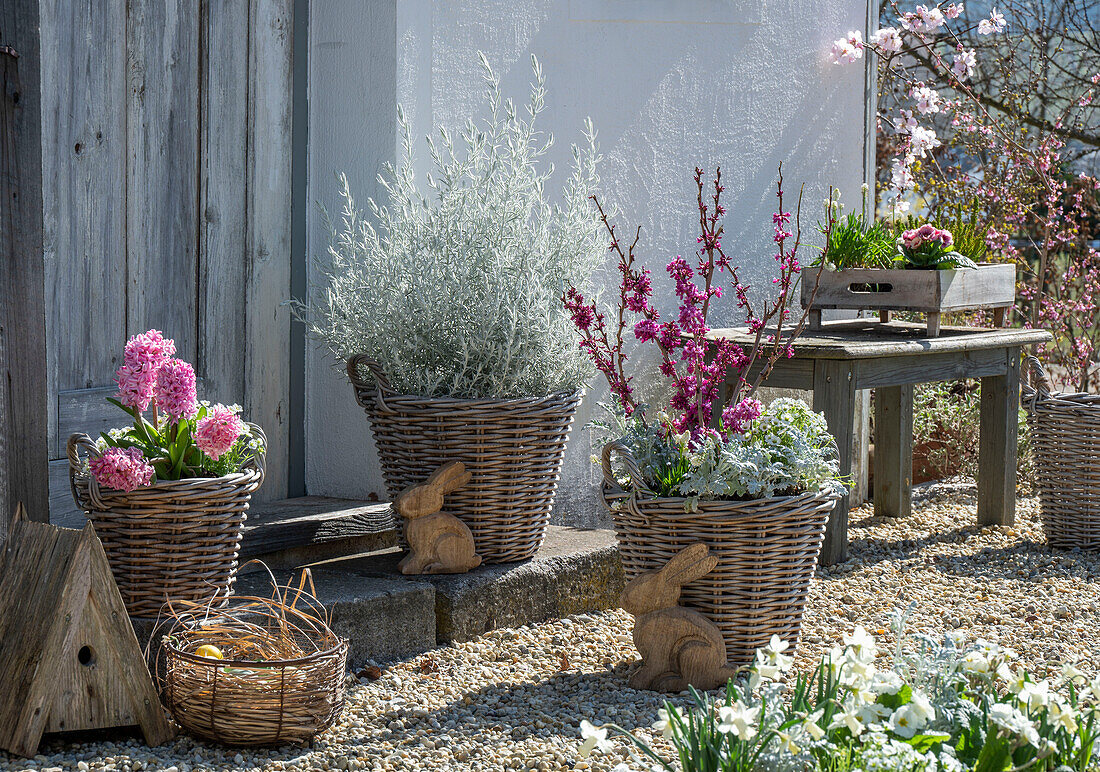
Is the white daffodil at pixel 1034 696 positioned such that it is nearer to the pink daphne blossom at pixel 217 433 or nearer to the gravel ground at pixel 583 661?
the gravel ground at pixel 583 661

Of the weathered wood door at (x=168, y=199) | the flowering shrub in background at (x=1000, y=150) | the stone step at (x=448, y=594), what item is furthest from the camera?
the flowering shrub in background at (x=1000, y=150)

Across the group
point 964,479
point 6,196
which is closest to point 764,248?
point 964,479

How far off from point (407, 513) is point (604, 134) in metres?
1.67

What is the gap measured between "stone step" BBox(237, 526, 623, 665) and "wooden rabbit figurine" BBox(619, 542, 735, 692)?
528 millimetres

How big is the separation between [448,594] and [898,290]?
6.79ft

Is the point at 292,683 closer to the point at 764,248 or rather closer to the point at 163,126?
Result: the point at 163,126

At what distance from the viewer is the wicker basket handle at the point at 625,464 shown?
9.23ft

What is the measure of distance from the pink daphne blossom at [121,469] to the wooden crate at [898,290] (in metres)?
2.59

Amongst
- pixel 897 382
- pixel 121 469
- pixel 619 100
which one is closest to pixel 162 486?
pixel 121 469

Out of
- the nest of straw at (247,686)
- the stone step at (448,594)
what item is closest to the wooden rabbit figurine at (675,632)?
the stone step at (448,594)

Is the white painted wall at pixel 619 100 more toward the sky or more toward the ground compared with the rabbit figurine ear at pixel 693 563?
more toward the sky

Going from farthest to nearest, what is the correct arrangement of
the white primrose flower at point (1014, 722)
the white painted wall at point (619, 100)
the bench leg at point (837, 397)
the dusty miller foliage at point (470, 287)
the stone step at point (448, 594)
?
the bench leg at point (837, 397) → the white painted wall at point (619, 100) → the dusty miller foliage at point (470, 287) → the stone step at point (448, 594) → the white primrose flower at point (1014, 722)

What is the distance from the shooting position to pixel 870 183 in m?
5.07

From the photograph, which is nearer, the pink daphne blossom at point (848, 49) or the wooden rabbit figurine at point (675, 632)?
the wooden rabbit figurine at point (675, 632)
